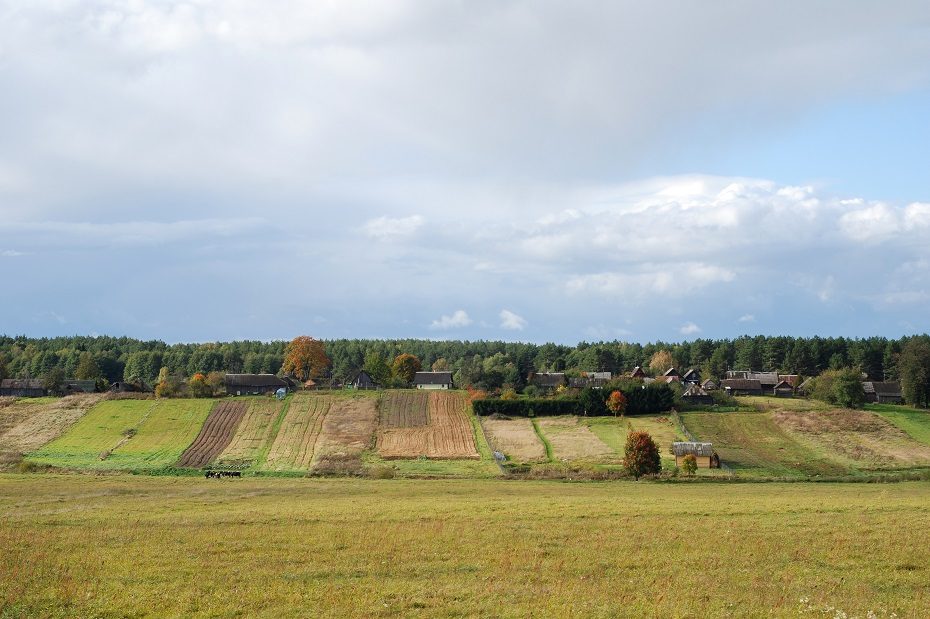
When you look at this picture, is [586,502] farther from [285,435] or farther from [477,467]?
[285,435]

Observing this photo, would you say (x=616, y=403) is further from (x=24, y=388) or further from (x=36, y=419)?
(x=24, y=388)

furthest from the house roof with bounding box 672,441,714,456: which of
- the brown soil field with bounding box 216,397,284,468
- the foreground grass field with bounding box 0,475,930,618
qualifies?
the brown soil field with bounding box 216,397,284,468

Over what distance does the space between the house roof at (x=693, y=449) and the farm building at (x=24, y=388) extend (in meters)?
120

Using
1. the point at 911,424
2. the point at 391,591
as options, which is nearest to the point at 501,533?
the point at 391,591

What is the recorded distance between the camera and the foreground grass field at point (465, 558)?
2059cm

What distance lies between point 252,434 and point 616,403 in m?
51.9

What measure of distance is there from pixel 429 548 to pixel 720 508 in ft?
65.6

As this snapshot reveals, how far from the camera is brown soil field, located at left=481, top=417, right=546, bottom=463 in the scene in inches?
3604

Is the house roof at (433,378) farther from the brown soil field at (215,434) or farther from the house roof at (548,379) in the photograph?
the brown soil field at (215,434)

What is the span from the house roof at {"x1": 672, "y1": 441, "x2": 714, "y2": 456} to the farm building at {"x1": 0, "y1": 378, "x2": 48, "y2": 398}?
120m

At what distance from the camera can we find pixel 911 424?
10806 centimetres

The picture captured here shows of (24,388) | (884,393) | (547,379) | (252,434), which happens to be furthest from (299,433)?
(884,393)

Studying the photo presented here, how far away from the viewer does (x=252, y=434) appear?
347ft

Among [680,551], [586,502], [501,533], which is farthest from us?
[586,502]
